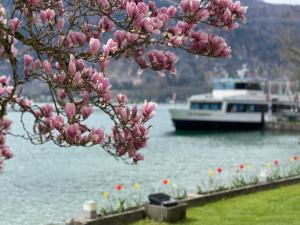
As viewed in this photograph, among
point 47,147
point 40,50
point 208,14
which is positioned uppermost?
point 208,14

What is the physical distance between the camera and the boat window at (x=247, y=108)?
65.0 m

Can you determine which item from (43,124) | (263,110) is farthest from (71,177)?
Answer: (263,110)

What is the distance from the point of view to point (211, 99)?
65750 millimetres

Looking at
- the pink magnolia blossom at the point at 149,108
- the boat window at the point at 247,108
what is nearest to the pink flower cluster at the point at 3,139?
the pink magnolia blossom at the point at 149,108

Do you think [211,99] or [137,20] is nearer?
[137,20]

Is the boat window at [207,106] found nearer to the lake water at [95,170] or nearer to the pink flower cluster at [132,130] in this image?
the lake water at [95,170]

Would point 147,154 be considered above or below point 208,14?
below

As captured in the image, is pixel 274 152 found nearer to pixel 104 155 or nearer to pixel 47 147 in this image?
pixel 104 155

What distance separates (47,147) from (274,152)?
2042cm

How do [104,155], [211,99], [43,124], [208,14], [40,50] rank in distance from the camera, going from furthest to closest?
1. [211,99]
2. [104,155]
3. [43,124]
4. [40,50]
5. [208,14]

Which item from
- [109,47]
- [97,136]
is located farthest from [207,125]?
[109,47]

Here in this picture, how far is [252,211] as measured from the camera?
12.1 m

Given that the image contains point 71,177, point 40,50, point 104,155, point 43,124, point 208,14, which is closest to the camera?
point 208,14

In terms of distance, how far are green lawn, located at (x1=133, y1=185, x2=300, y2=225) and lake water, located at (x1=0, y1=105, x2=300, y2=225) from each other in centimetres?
639
